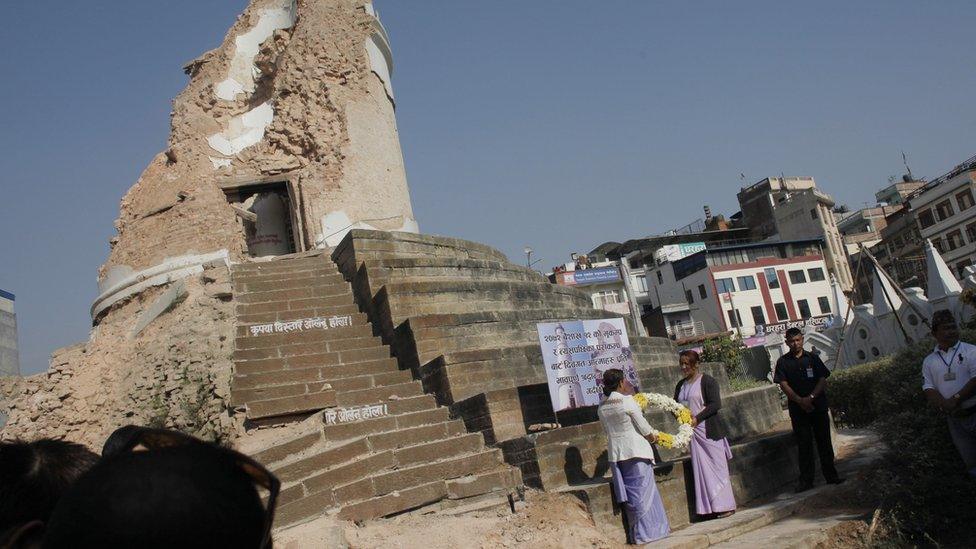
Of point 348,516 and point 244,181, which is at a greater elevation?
point 244,181

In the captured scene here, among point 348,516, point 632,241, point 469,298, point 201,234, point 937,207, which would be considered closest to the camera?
point 348,516

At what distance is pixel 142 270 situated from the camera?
15805 mm

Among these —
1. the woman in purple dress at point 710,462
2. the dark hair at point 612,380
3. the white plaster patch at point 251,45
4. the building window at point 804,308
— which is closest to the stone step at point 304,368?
the dark hair at point 612,380

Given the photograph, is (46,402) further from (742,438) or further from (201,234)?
(742,438)

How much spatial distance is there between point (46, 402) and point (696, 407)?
32.8ft

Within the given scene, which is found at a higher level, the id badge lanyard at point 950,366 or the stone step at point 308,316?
the stone step at point 308,316

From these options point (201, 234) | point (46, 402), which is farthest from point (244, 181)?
point (46, 402)

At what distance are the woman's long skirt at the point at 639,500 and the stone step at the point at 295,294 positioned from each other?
6.59 meters

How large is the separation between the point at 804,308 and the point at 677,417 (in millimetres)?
49294

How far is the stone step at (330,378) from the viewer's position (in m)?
9.26

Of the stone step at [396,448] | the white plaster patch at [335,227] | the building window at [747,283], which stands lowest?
the stone step at [396,448]

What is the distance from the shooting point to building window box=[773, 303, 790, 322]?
167 feet

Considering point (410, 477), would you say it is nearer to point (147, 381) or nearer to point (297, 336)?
point (297, 336)

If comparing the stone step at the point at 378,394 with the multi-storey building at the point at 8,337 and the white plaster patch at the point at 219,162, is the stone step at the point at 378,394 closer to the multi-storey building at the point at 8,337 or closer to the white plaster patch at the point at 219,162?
the white plaster patch at the point at 219,162
